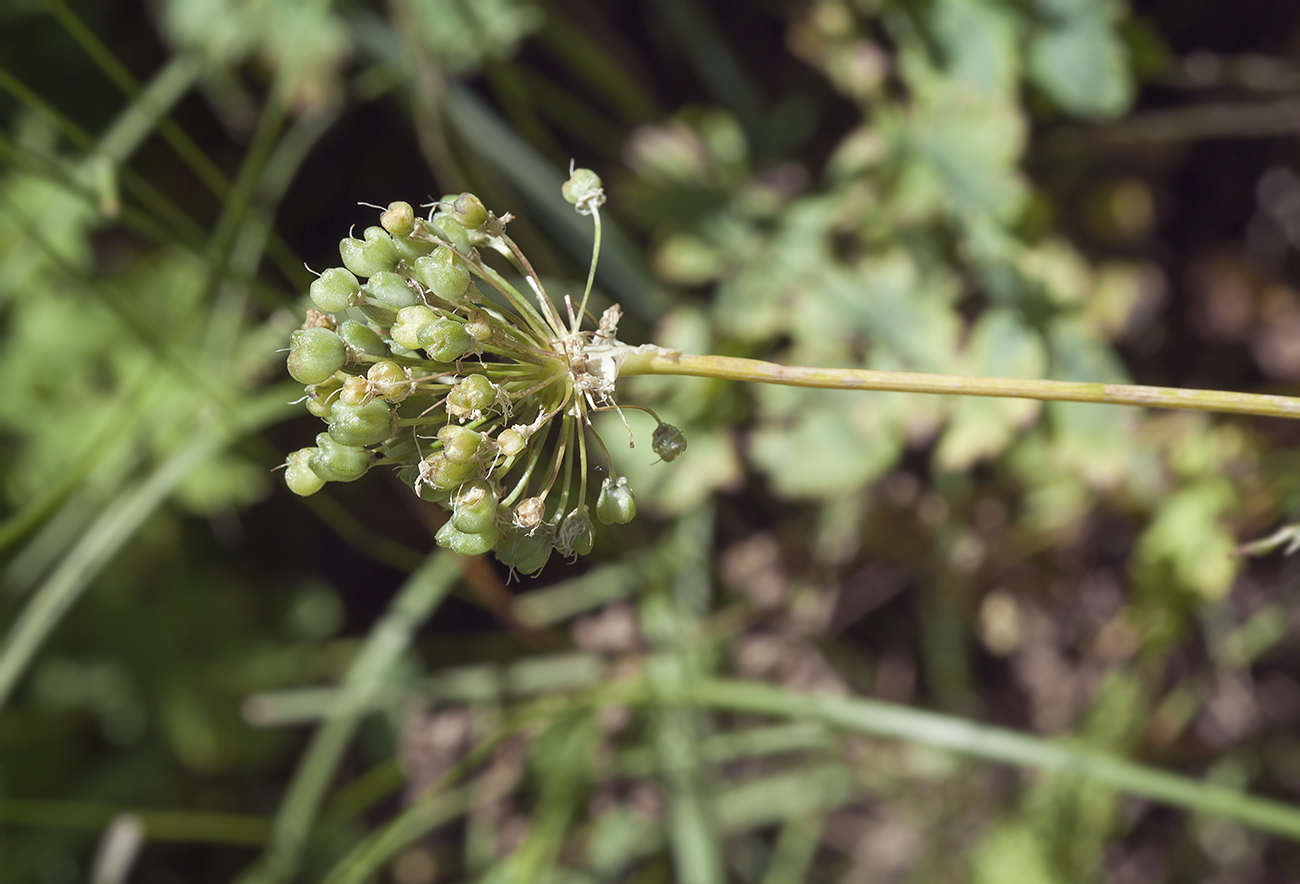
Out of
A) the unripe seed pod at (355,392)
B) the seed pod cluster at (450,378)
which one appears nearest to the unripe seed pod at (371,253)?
the seed pod cluster at (450,378)

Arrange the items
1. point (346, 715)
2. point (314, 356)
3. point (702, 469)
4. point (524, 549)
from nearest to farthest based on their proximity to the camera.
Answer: point (314, 356), point (524, 549), point (702, 469), point (346, 715)

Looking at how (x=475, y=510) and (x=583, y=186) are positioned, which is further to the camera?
(x=583, y=186)

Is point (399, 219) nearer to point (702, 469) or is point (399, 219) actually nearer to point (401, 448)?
point (401, 448)

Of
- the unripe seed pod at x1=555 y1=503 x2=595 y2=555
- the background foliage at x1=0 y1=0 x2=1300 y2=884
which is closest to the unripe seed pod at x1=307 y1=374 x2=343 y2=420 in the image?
the unripe seed pod at x1=555 y1=503 x2=595 y2=555

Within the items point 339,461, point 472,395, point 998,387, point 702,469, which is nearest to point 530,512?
point 472,395

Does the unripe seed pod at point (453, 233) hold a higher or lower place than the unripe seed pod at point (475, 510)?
higher

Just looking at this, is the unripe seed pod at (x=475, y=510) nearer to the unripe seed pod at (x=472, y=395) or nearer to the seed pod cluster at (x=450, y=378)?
the seed pod cluster at (x=450, y=378)

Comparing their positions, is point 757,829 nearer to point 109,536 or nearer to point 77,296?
point 109,536

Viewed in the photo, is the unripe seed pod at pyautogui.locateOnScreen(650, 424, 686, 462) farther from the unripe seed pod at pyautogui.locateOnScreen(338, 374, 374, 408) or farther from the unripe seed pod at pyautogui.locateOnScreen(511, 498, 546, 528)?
the unripe seed pod at pyautogui.locateOnScreen(338, 374, 374, 408)
